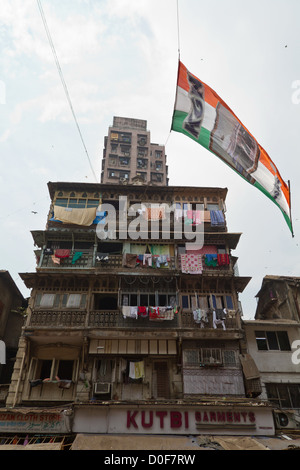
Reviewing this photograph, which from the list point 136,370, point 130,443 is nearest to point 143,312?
point 136,370

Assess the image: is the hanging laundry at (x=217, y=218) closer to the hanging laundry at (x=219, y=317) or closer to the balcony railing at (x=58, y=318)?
the hanging laundry at (x=219, y=317)

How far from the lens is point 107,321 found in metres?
19.3

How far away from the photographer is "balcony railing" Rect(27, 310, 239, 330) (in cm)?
1912

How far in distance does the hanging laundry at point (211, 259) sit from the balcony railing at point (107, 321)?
12.7 ft

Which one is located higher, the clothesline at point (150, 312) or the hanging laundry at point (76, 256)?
the hanging laundry at point (76, 256)

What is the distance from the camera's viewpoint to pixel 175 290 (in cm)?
2117

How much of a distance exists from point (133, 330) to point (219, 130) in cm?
1255

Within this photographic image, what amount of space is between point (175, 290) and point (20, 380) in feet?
35.1

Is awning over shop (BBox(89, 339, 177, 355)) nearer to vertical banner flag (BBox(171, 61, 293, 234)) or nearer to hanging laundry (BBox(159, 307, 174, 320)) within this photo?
hanging laundry (BBox(159, 307, 174, 320))

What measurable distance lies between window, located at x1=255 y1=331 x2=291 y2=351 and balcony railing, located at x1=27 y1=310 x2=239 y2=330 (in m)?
2.55

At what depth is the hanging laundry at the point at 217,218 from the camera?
24016 mm

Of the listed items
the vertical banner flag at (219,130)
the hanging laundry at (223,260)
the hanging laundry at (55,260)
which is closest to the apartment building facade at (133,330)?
the hanging laundry at (55,260)

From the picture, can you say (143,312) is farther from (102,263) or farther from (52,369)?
(52,369)
